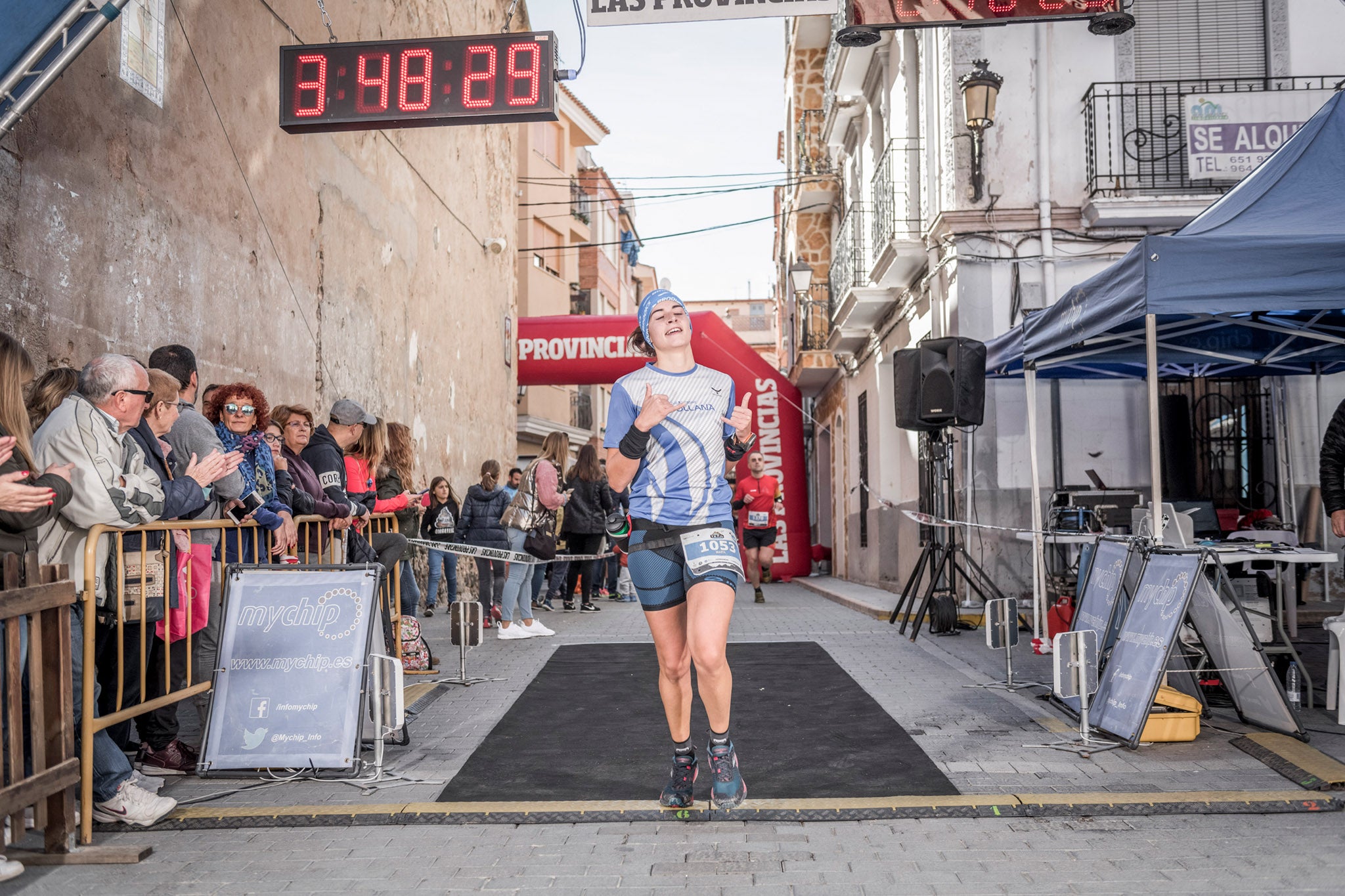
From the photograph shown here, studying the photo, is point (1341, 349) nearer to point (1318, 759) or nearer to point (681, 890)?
point (1318, 759)

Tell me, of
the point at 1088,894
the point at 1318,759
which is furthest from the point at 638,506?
the point at 1318,759

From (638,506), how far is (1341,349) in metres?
7.12

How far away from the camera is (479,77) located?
8.35 m

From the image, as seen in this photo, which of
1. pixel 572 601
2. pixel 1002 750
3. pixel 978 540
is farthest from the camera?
pixel 572 601

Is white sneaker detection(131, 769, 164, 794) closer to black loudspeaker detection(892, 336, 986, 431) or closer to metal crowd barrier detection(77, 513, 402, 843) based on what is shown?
metal crowd barrier detection(77, 513, 402, 843)

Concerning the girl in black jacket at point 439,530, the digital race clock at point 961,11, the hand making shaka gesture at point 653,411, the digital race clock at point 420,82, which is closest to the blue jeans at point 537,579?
the girl in black jacket at point 439,530

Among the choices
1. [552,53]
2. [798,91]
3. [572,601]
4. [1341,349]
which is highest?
[798,91]

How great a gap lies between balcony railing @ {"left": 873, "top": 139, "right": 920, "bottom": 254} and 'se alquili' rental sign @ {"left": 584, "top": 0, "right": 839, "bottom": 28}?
681 cm

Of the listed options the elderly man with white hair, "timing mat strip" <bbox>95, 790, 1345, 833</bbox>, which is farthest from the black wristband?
the elderly man with white hair

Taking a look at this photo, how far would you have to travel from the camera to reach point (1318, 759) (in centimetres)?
516

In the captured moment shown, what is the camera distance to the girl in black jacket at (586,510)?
14.1 meters

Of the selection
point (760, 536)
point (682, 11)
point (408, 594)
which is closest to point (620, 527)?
point (682, 11)

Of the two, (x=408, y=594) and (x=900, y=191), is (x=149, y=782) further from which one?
(x=900, y=191)

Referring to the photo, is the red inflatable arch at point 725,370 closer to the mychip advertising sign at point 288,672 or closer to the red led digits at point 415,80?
the red led digits at point 415,80
